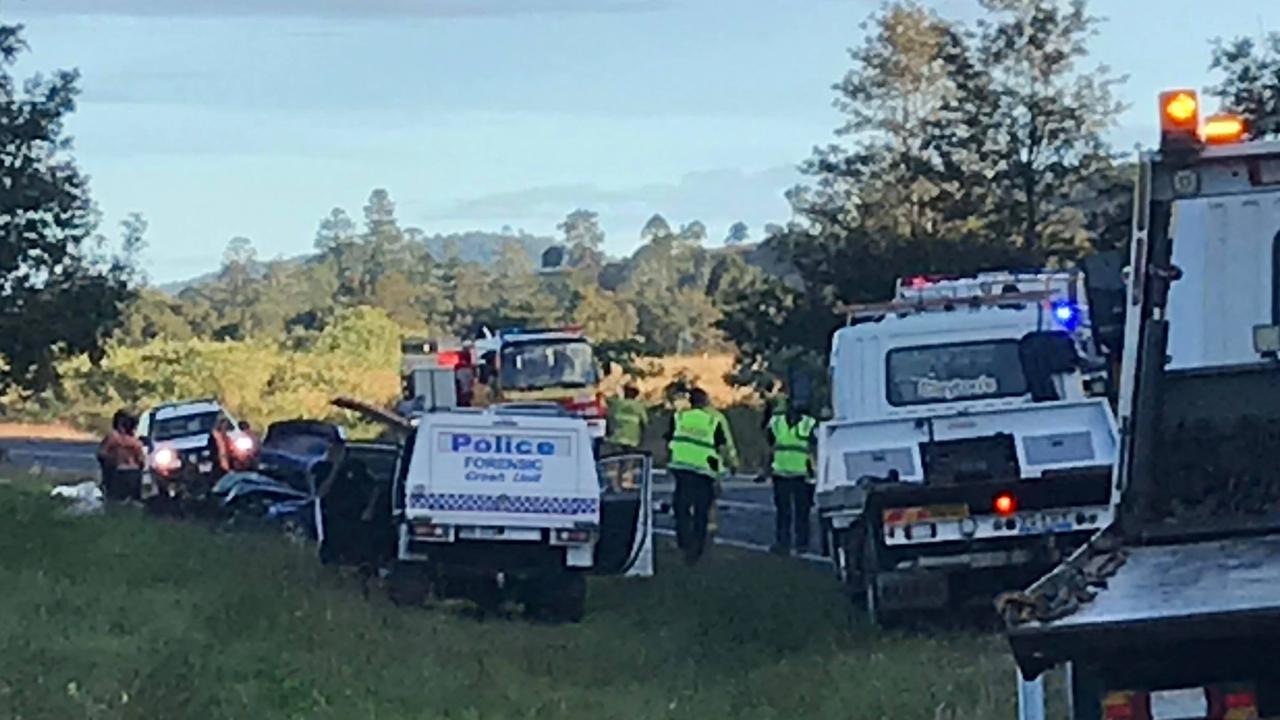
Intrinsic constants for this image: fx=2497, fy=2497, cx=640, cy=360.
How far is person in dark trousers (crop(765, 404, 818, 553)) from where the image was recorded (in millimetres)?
23156

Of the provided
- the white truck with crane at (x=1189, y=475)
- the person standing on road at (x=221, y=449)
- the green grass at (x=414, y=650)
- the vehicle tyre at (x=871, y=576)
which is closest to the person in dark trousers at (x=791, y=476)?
the green grass at (x=414, y=650)

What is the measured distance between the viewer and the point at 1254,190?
8.23 m

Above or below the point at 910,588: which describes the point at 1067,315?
above

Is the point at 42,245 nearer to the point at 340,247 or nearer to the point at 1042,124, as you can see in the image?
the point at 1042,124

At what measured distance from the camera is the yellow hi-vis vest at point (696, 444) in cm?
2295

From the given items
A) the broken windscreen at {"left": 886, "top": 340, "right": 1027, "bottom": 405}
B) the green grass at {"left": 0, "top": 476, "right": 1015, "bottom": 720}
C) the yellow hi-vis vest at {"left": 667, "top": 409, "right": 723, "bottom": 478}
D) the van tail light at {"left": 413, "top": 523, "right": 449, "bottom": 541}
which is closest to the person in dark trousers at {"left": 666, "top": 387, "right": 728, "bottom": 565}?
the yellow hi-vis vest at {"left": 667, "top": 409, "right": 723, "bottom": 478}

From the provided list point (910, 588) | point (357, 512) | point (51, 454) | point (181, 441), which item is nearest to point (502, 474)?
point (357, 512)

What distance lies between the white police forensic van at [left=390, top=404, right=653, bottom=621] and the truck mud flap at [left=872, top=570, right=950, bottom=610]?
3.33m

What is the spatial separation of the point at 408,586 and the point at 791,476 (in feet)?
17.3

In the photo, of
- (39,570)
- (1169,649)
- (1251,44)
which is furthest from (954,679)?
(1251,44)

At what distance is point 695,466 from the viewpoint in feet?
75.9

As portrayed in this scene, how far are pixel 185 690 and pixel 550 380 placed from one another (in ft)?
81.3

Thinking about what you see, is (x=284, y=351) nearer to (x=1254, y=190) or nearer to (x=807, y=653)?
(x=807, y=653)

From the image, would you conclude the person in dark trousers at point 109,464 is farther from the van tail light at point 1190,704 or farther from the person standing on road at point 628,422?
the van tail light at point 1190,704
